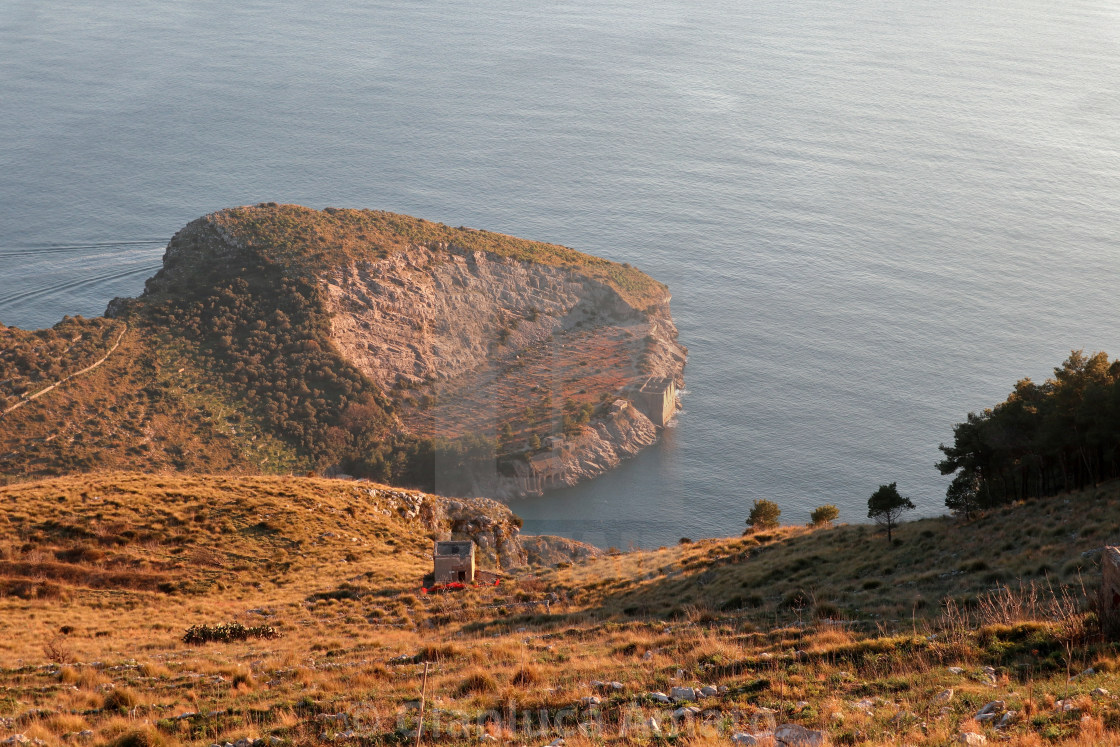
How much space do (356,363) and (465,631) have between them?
357 ft

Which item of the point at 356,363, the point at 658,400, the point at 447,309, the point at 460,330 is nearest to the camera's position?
the point at 356,363

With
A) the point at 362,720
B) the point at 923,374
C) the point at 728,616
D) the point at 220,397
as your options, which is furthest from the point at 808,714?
the point at 923,374

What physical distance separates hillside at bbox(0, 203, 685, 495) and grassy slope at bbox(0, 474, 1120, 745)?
52.5 meters

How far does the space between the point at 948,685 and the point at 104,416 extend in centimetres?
10406

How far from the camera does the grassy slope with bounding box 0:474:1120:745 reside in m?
15.8

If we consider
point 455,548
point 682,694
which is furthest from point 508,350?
point 682,694

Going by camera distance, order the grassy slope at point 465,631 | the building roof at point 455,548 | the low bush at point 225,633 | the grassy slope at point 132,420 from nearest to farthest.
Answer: the grassy slope at point 465,631 → the low bush at point 225,633 → the building roof at point 455,548 → the grassy slope at point 132,420

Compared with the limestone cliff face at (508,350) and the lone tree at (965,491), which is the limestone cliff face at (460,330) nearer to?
the limestone cliff face at (508,350)

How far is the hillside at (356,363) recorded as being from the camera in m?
105

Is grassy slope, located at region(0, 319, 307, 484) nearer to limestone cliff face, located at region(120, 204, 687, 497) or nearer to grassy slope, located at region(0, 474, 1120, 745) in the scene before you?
Result: limestone cliff face, located at region(120, 204, 687, 497)

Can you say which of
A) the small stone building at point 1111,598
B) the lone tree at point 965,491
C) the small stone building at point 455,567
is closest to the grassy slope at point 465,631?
the small stone building at point 1111,598

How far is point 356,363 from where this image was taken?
136125mm

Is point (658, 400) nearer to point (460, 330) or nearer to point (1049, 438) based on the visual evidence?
point (460, 330)

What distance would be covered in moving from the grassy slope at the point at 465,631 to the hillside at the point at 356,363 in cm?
5250
